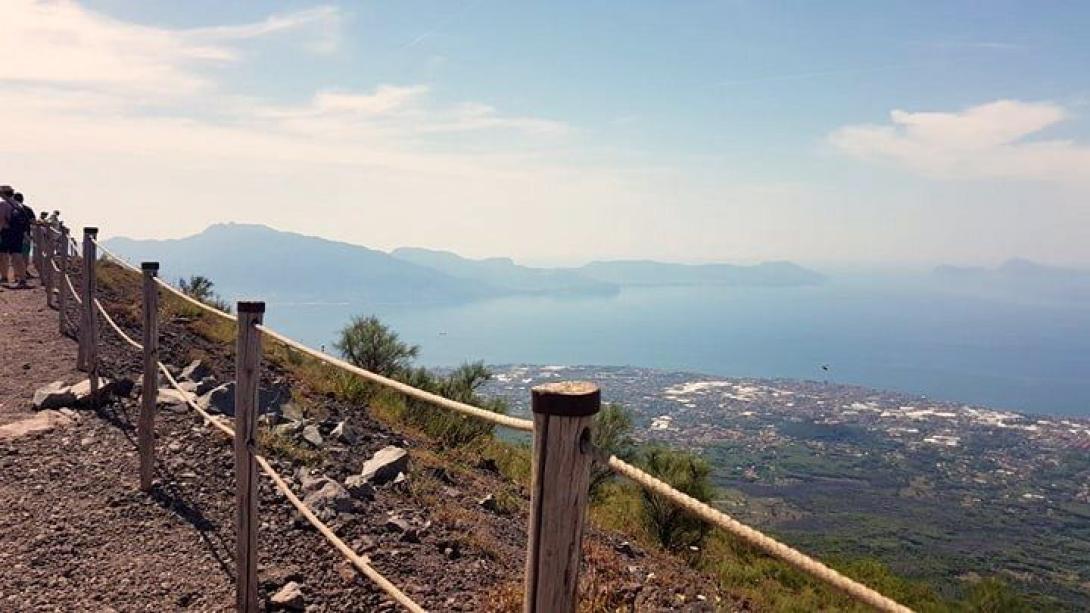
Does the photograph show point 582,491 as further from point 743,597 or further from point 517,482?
point 517,482

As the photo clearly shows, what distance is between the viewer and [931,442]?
131875 millimetres

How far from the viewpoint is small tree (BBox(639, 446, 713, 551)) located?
12808 millimetres

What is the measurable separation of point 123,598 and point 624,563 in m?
4.88

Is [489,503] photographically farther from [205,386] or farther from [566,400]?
[566,400]

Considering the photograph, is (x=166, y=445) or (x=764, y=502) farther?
(x=764, y=502)

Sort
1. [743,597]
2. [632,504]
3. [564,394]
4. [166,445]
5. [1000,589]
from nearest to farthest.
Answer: [564,394] < [166,445] < [743,597] < [632,504] < [1000,589]

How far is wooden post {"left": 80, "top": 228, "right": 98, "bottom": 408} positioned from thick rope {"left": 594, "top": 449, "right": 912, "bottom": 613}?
25.7ft

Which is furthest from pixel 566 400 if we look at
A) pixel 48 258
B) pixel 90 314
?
pixel 48 258

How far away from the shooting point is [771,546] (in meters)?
1.65

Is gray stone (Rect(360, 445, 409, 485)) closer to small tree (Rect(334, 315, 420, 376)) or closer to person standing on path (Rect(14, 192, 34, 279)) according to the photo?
small tree (Rect(334, 315, 420, 376))

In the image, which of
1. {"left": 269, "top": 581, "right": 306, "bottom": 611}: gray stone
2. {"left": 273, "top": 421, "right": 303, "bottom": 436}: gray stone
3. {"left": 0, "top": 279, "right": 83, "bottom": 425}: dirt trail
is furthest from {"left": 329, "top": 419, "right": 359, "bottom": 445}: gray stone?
{"left": 269, "top": 581, "right": 306, "bottom": 611}: gray stone

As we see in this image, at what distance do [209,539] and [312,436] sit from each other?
2.85m

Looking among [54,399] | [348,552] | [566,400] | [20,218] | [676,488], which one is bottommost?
[676,488]

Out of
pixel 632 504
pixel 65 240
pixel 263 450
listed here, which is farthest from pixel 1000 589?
pixel 65 240
